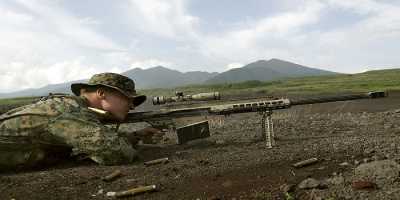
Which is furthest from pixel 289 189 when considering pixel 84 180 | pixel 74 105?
pixel 74 105

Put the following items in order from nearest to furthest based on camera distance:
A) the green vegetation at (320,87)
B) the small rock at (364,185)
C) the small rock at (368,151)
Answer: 1. the small rock at (364,185)
2. the small rock at (368,151)
3. the green vegetation at (320,87)

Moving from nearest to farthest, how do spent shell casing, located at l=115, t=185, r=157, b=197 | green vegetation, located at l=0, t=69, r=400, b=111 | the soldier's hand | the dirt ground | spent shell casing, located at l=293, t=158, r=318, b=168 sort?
the dirt ground, spent shell casing, located at l=115, t=185, r=157, b=197, spent shell casing, located at l=293, t=158, r=318, b=168, the soldier's hand, green vegetation, located at l=0, t=69, r=400, b=111

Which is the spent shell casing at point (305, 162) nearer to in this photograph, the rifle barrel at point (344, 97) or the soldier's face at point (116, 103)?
the rifle barrel at point (344, 97)

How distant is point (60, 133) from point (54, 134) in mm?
159

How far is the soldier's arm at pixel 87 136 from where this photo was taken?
34.5 ft

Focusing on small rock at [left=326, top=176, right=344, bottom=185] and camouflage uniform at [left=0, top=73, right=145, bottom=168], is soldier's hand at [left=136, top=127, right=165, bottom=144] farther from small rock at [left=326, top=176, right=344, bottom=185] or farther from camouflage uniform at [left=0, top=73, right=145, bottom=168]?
small rock at [left=326, top=176, right=344, bottom=185]

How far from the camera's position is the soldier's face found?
11.7 m

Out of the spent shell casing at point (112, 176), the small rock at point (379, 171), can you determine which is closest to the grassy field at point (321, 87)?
the spent shell casing at point (112, 176)

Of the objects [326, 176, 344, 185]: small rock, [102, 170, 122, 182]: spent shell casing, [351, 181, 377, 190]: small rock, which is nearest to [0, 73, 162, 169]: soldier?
[102, 170, 122, 182]: spent shell casing

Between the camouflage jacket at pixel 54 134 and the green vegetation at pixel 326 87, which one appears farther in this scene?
the green vegetation at pixel 326 87

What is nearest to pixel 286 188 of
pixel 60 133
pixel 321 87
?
pixel 60 133

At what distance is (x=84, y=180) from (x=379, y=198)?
590cm

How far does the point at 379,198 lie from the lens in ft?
21.5

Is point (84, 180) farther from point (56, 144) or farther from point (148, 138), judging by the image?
point (148, 138)
